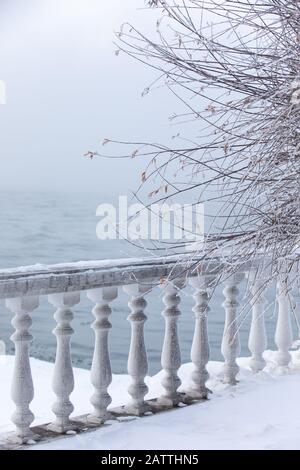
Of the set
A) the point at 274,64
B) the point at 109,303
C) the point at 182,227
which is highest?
the point at 274,64

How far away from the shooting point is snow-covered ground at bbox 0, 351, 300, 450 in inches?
176

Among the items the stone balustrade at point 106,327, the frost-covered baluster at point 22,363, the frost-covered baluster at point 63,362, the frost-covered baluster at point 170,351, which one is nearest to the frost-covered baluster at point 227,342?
the stone balustrade at point 106,327

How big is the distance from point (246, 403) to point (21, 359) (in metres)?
1.54

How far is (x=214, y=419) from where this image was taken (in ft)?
16.1

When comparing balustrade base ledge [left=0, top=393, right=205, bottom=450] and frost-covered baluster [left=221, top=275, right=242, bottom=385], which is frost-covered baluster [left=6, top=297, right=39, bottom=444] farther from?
frost-covered baluster [left=221, top=275, right=242, bottom=385]

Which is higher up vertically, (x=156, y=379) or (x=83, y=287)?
(x=83, y=287)

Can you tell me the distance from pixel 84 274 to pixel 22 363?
579 millimetres

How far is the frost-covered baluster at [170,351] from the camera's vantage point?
201 inches

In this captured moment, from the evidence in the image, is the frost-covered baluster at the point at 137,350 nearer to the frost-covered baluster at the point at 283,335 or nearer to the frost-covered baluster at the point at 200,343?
the frost-covered baluster at the point at 200,343

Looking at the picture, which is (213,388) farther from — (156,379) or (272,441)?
(272,441)

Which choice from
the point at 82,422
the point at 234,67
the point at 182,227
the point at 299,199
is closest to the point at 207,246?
the point at 182,227

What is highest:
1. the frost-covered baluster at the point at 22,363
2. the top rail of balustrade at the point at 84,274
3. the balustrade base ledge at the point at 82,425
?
the top rail of balustrade at the point at 84,274

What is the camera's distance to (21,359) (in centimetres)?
438

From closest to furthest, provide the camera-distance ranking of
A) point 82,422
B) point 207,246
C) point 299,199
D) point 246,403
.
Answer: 1. point 299,199
2. point 207,246
3. point 82,422
4. point 246,403
